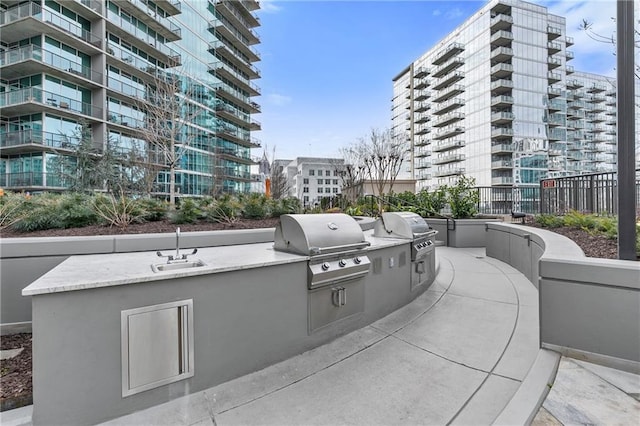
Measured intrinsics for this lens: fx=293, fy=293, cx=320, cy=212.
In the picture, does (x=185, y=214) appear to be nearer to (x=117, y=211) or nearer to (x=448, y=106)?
(x=117, y=211)

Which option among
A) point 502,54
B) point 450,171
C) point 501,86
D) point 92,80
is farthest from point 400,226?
point 450,171

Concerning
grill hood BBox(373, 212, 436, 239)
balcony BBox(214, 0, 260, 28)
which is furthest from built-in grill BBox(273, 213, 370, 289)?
balcony BBox(214, 0, 260, 28)

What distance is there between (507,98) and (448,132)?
32.9ft

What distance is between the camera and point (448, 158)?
48.3 m

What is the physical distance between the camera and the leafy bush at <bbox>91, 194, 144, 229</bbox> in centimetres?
548

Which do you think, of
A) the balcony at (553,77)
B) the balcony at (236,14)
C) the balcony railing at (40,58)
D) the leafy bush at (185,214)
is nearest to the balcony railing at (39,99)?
the balcony railing at (40,58)

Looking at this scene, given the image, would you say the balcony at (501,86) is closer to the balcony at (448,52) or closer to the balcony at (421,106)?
the balcony at (448,52)

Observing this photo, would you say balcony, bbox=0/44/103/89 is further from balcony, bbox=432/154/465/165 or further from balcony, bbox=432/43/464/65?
balcony, bbox=432/43/464/65

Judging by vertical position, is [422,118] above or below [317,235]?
above

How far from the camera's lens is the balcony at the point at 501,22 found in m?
38.9

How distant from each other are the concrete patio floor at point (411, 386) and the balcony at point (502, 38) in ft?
157

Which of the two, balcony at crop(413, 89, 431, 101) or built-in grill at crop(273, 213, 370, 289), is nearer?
built-in grill at crop(273, 213, 370, 289)

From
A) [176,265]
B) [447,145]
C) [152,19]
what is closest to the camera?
[176,265]

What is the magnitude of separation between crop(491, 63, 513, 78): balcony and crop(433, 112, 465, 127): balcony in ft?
23.5
